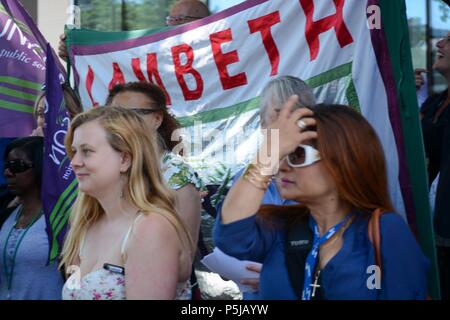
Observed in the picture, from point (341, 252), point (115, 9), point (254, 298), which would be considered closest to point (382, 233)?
point (341, 252)

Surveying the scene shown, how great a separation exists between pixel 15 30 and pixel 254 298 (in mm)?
2795

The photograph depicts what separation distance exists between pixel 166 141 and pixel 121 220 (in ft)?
3.56

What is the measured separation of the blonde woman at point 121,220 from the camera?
110 inches

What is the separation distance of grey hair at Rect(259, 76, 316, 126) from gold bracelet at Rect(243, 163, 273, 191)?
0.89m

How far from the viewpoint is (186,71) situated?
4520mm

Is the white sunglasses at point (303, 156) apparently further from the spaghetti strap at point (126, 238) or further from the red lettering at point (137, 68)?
the red lettering at point (137, 68)

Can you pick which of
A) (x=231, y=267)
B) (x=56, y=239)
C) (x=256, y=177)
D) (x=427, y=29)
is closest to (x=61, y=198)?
(x=56, y=239)

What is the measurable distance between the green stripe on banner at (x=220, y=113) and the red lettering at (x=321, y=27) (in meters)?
0.44

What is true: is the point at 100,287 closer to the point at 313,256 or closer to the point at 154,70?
the point at 313,256

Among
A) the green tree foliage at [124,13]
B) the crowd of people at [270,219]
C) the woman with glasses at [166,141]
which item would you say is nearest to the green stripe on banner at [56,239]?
the woman with glasses at [166,141]

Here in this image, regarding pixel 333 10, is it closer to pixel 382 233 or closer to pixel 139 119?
pixel 139 119

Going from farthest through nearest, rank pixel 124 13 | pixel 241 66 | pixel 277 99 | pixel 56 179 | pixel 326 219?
1. pixel 124 13
2. pixel 241 66
3. pixel 56 179
4. pixel 277 99
5. pixel 326 219

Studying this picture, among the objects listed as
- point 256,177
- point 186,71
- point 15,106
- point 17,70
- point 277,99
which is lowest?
point 256,177
